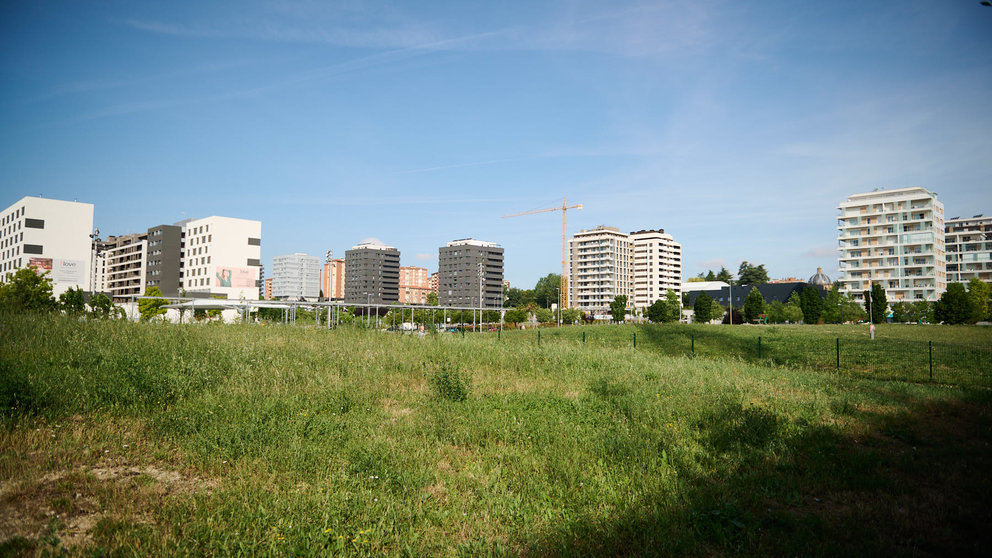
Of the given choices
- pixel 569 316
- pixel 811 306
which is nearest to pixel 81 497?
pixel 811 306

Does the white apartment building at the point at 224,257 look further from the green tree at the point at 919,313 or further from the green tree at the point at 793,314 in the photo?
the green tree at the point at 919,313

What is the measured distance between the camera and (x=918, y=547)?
5.25 meters

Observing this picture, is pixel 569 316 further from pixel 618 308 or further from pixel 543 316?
pixel 618 308

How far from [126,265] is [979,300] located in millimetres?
171807

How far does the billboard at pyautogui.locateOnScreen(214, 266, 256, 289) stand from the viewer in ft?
341

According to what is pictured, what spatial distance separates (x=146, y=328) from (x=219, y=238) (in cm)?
10258

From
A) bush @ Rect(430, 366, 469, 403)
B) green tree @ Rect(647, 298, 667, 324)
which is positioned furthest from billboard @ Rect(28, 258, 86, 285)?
bush @ Rect(430, 366, 469, 403)

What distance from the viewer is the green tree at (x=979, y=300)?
6900 cm

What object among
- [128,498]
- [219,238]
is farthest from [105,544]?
[219,238]

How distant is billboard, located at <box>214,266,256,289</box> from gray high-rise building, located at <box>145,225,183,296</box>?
15.9 metres

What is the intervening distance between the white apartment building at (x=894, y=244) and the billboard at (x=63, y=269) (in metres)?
153

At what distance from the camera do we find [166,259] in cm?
11194

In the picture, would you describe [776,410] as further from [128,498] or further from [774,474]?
[128,498]

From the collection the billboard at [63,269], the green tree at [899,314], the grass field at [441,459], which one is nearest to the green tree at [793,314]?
the green tree at [899,314]
